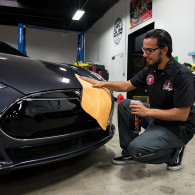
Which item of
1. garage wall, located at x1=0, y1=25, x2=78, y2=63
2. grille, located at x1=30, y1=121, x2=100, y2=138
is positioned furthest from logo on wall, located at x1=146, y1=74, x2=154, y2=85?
garage wall, located at x1=0, y1=25, x2=78, y2=63

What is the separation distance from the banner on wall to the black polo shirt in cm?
343

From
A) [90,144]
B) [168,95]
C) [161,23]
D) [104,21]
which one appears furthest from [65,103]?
[104,21]

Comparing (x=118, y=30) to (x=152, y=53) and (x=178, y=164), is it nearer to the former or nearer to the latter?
(x=152, y=53)

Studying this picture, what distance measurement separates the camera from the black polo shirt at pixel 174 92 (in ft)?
3.37

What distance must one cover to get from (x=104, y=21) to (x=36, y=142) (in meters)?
6.86

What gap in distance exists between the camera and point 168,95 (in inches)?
43.6

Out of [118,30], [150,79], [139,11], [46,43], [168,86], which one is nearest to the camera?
[168,86]

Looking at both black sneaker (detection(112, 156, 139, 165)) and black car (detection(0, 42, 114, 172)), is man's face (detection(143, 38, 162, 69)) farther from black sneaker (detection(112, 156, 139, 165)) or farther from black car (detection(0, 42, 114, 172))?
black sneaker (detection(112, 156, 139, 165))

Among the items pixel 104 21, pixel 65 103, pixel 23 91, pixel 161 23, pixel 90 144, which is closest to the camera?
pixel 23 91

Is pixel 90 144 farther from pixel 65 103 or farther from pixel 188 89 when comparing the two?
pixel 188 89

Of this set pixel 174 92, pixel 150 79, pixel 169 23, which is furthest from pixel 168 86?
pixel 169 23

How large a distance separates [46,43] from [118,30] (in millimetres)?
5217

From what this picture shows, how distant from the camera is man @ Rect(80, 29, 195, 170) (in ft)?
3.42

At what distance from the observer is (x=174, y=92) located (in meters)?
1.06
